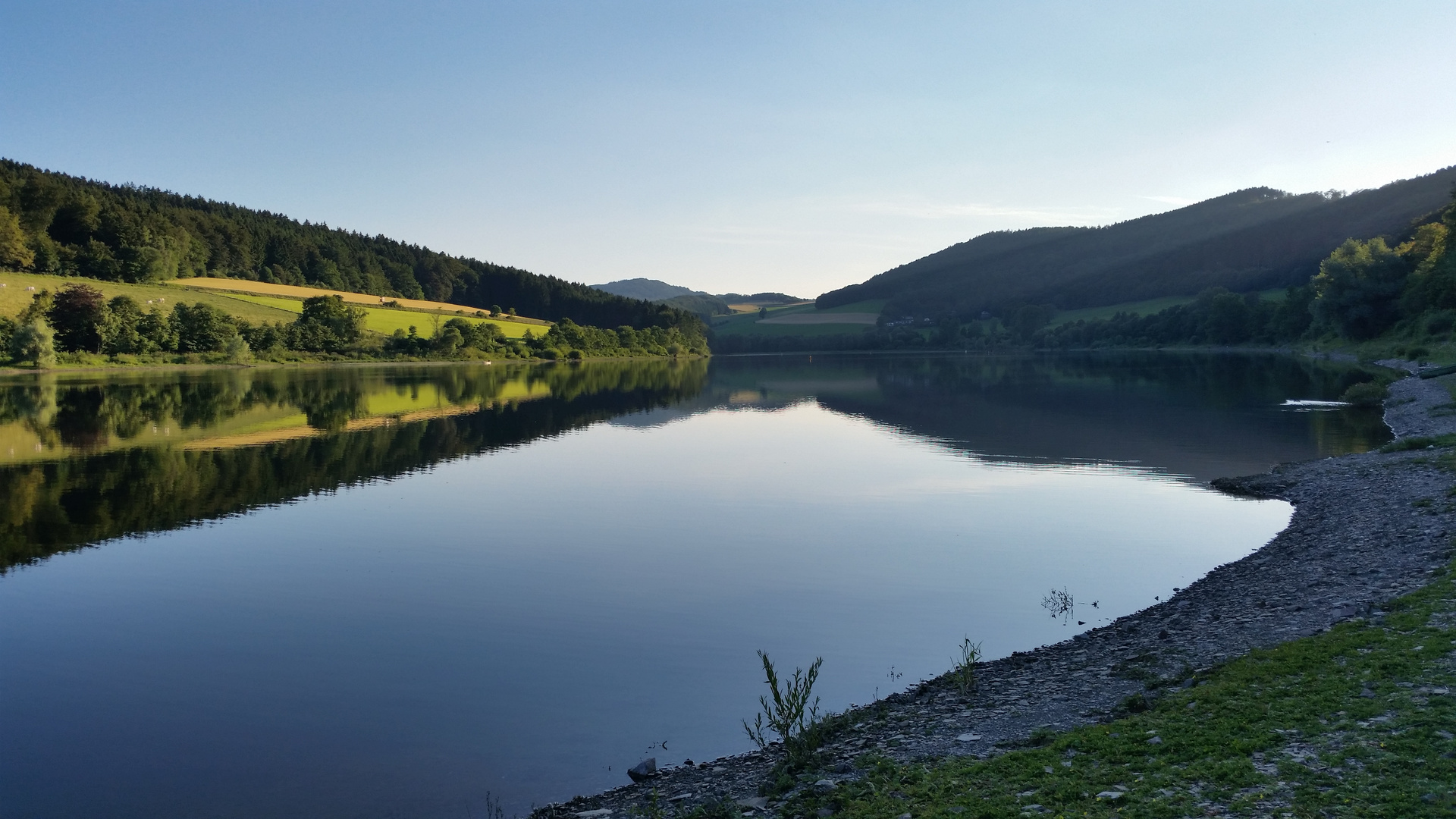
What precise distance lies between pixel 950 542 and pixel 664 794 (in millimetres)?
11920

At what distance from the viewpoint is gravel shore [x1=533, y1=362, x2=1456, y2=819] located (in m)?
8.26

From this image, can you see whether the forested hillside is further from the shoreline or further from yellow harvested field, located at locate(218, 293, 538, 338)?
the shoreline

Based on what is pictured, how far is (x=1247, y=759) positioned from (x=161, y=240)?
148 meters

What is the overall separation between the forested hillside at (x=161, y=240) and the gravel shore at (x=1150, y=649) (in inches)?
5013

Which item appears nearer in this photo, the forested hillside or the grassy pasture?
the grassy pasture

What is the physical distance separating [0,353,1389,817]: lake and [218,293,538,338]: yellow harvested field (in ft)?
321

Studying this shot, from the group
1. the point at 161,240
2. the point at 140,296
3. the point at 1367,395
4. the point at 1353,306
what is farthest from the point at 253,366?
the point at 1353,306

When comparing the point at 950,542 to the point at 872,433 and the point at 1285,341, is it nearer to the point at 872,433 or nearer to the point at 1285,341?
the point at 872,433

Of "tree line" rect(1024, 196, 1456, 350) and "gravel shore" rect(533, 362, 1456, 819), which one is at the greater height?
"tree line" rect(1024, 196, 1456, 350)

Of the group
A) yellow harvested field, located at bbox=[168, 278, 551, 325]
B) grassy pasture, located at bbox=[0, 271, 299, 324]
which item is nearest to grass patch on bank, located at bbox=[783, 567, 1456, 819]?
grassy pasture, located at bbox=[0, 271, 299, 324]

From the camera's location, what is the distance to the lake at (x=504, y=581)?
9273 millimetres

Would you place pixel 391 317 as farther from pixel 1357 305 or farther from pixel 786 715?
pixel 786 715

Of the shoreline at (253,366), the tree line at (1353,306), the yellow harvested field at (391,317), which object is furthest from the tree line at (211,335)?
the tree line at (1353,306)

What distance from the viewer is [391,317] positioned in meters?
→ 146
